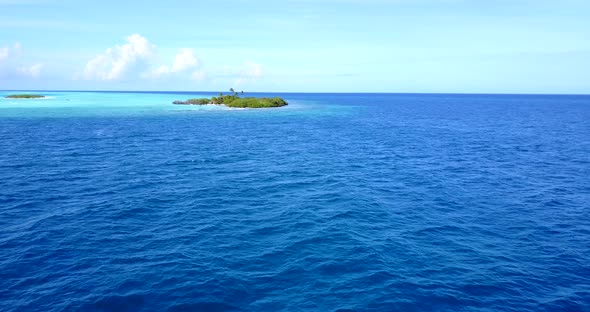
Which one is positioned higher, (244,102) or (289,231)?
(244,102)

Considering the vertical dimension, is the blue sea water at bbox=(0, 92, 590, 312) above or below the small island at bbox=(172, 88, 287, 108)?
below

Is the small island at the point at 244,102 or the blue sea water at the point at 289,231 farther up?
the small island at the point at 244,102

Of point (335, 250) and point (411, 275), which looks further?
point (335, 250)

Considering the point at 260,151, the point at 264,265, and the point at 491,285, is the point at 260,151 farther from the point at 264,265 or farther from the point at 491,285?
the point at 491,285

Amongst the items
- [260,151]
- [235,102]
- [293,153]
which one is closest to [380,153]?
[293,153]

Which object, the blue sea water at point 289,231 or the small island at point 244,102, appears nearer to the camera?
the blue sea water at point 289,231

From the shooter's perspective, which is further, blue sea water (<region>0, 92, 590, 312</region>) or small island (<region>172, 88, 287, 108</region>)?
small island (<region>172, 88, 287, 108</region>)

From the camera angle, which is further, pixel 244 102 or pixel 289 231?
pixel 244 102

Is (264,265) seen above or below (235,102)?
below
